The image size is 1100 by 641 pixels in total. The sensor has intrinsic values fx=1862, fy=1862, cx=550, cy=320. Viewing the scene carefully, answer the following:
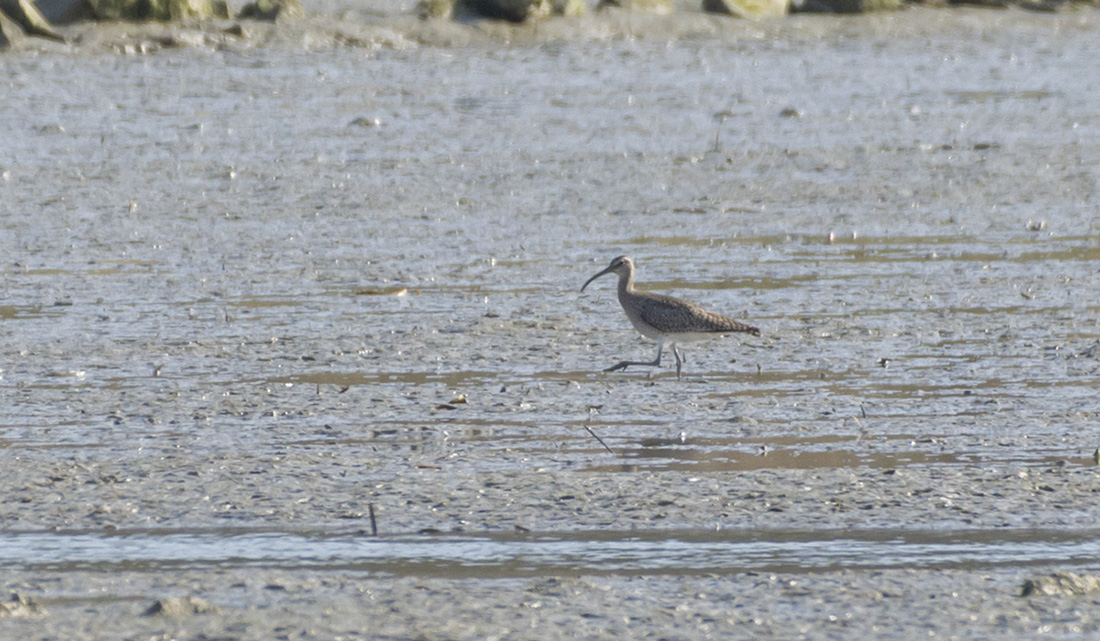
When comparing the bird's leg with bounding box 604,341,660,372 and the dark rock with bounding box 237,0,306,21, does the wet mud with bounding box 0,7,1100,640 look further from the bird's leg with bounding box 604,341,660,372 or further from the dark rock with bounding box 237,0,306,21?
the dark rock with bounding box 237,0,306,21

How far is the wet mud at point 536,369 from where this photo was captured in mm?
5992

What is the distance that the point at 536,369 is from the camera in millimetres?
9602

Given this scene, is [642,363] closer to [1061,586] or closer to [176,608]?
[1061,586]

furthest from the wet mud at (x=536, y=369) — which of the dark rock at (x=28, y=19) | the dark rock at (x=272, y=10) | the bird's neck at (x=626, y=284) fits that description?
the dark rock at (x=272, y=10)

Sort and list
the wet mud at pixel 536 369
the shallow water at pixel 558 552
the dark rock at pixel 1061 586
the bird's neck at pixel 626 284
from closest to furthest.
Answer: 1. the dark rock at pixel 1061 586
2. the wet mud at pixel 536 369
3. the shallow water at pixel 558 552
4. the bird's neck at pixel 626 284

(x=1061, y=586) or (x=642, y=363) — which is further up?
(x=1061, y=586)

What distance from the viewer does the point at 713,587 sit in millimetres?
5914

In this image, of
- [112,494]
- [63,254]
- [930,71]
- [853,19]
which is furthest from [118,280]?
[853,19]

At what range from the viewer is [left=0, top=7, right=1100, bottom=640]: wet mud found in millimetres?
5992

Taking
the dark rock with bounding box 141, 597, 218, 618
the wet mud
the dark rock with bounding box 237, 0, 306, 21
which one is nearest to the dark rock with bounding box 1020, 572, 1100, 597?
the wet mud

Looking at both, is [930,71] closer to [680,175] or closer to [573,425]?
[680,175]

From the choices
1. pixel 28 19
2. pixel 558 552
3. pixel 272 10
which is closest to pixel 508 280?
pixel 558 552

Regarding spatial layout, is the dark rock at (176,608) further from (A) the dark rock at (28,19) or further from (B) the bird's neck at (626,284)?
(A) the dark rock at (28,19)

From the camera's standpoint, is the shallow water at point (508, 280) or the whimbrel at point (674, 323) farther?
the whimbrel at point (674, 323)
